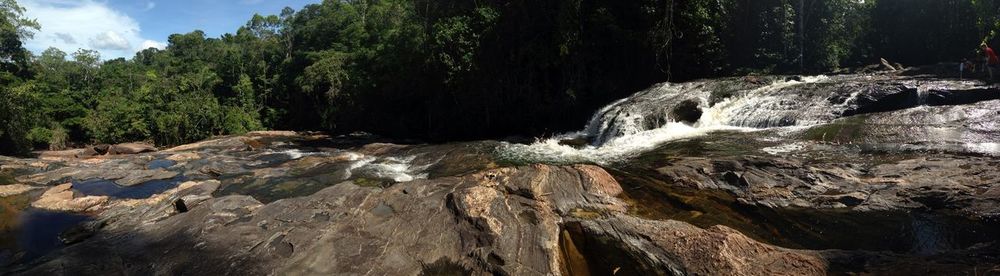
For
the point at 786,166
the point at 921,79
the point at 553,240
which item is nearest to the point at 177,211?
the point at 553,240

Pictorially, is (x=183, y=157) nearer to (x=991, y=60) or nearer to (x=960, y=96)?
(x=960, y=96)

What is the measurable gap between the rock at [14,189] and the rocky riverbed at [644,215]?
1.72 metres

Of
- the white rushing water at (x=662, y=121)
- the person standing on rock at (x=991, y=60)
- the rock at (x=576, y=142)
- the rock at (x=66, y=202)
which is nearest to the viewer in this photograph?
the rock at (x=66, y=202)

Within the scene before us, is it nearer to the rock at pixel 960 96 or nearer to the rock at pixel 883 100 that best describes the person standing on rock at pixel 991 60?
the rock at pixel 960 96

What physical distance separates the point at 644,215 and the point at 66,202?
15575 mm

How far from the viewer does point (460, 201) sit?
278 inches

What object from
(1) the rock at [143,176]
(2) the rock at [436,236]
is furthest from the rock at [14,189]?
(2) the rock at [436,236]

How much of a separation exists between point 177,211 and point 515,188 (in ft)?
21.2

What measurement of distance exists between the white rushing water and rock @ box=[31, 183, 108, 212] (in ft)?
38.4

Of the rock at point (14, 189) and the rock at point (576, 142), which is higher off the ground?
the rock at point (14, 189)

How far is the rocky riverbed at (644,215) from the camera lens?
5645 mm

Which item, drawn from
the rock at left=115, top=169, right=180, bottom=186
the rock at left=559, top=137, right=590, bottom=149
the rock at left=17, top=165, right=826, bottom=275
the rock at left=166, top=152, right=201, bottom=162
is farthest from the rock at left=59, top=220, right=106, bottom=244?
the rock at left=559, top=137, right=590, bottom=149

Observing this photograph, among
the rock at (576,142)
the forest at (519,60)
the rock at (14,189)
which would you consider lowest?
the rock at (576,142)

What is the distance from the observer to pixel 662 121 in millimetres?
16375
